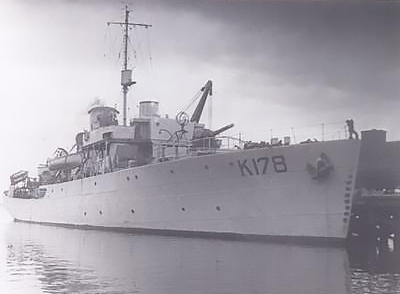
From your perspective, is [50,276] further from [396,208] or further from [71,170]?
[71,170]

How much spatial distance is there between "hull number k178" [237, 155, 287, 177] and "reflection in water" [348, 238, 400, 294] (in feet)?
5.84

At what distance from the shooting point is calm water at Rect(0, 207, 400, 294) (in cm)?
577

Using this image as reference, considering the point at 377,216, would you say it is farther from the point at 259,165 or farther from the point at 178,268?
the point at 178,268

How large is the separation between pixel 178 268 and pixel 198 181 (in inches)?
172

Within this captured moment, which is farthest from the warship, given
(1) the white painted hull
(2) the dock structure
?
(2) the dock structure

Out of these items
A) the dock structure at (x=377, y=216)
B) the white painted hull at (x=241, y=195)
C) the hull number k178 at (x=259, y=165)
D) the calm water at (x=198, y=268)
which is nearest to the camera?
the calm water at (x=198, y=268)

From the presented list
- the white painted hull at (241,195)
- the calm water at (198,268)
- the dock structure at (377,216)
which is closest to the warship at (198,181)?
the white painted hull at (241,195)

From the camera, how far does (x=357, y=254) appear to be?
880cm

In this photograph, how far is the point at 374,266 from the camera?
738 cm

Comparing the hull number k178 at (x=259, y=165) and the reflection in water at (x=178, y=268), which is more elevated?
the hull number k178 at (x=259, y=165)

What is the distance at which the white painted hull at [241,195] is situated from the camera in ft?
32.9

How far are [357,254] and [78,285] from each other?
4.58m

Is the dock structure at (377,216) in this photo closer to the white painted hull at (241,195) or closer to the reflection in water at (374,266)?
the reflection in water at (374,266)

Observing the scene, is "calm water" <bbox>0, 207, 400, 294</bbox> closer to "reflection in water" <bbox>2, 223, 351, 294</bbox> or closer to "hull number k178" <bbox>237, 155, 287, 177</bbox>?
"reflection in water" <bbox>2, 223, 351, 294</bbox>
